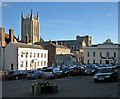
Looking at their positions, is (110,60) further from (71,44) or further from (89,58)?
(71,44)

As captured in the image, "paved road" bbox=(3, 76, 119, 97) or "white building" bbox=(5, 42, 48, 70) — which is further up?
"white building" bbox=(5, 42, 48, 70)

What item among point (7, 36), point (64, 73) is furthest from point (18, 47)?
point (64, 73)

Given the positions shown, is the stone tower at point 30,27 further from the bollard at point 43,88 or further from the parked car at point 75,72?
the bollard at point 43,88

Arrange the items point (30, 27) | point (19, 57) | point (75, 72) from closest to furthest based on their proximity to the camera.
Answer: point (75, 72) < point (19, 57) < point (30, 27)

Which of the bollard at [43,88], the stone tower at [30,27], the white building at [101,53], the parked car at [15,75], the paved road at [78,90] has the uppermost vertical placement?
the stone tower at [30,27]

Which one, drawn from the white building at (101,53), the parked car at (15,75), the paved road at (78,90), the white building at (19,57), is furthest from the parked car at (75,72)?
the white building at (101,53)

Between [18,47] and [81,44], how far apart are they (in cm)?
9953

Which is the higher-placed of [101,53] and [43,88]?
[101,53]

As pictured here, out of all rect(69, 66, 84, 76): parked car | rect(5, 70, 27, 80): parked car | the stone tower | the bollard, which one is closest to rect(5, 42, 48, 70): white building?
rect(5, 70, 27, 80): parked car

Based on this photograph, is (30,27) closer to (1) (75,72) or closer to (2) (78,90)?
(1) (75,72)

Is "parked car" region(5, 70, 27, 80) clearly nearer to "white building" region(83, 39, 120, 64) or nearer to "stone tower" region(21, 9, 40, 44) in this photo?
"white building" region(83, 39, 120, 64)

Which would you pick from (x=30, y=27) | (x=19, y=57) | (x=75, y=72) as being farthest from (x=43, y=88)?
(x=30, y=27)

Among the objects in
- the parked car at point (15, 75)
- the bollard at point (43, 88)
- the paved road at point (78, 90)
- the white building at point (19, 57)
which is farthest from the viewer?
the white building at point (19, 57)

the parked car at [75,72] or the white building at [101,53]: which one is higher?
the white building at [101,53]
